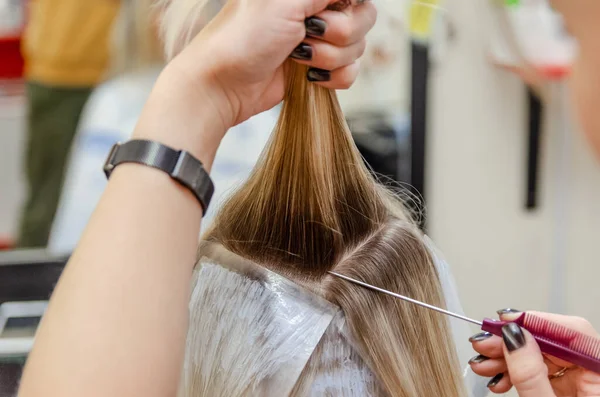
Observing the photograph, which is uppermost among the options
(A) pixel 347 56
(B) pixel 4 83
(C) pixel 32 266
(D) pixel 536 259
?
(A) pixel 347 56

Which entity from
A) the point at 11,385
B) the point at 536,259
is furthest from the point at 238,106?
the point at 536,259

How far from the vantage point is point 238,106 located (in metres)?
0.57

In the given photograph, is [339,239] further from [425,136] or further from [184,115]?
[425,136]

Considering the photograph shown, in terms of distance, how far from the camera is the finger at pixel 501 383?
0.57 m

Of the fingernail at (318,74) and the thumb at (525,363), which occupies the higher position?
the fingernail at (318,74)

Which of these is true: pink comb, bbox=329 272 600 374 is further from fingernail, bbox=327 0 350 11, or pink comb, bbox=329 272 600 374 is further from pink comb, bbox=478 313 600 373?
fingernail, bbox=327 0 350 11

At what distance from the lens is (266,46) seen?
51cm

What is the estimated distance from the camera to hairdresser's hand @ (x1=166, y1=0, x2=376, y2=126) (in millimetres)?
506

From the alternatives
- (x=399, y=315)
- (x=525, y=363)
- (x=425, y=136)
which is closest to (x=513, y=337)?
(x=525, y=363)

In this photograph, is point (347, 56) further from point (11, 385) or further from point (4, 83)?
point (4, 83)

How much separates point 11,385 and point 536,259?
0.72 m

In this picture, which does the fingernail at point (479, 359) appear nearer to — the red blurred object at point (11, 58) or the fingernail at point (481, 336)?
the fingernail at point (481, 336)

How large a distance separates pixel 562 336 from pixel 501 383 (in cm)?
8

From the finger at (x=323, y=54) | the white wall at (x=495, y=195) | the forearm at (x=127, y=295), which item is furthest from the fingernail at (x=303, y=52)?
the white wall at (x=495, y=195)
